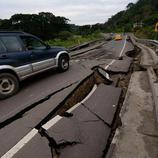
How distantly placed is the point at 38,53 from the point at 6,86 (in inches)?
77.3

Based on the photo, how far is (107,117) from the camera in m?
4.93

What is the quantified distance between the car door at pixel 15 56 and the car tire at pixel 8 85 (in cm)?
33

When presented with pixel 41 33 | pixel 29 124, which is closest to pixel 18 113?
pixel 29 124

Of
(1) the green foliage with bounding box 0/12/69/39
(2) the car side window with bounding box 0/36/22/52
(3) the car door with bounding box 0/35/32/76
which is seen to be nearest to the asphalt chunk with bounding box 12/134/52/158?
(3) the car door with bounding box 0/35/32/76

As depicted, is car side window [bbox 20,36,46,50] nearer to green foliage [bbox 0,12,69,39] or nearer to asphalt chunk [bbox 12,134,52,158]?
asphalt chunk [bbox 12,134,52,158]

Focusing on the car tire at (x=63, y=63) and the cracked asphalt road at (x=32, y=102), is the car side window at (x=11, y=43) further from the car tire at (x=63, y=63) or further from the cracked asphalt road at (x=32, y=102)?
the car tire at (x=63, y=63)

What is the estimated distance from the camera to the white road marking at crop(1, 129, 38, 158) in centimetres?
363

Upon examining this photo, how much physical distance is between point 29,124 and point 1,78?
8.53 ft

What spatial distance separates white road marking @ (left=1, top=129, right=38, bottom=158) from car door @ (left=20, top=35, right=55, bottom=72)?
3958 mm

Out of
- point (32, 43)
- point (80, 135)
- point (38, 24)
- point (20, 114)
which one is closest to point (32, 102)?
point (20, 114)

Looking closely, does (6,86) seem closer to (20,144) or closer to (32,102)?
(32,102)

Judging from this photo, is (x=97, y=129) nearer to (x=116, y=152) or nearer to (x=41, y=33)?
(x=116, y=152)

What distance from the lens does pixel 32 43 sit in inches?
320

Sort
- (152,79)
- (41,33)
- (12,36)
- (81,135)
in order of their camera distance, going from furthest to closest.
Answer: (41,33)
(152,79)
(12,36)
(81,135)
